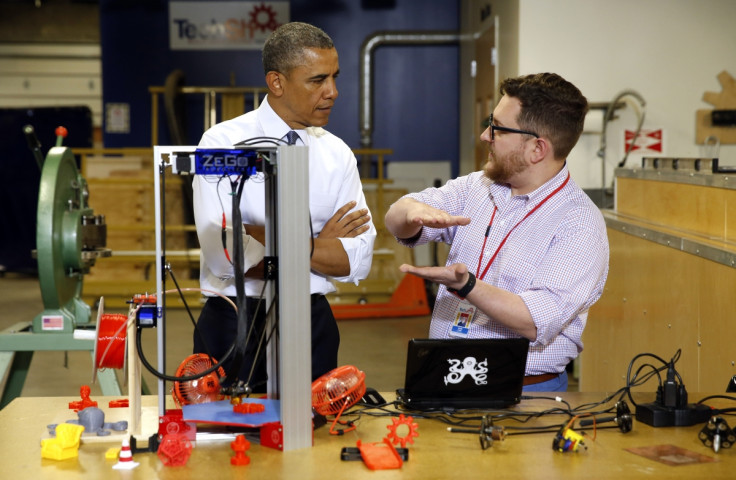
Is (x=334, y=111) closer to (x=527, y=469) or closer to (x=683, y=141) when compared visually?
(x=683, y=141)

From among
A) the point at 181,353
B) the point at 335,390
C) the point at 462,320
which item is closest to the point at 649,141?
the point at 181,353

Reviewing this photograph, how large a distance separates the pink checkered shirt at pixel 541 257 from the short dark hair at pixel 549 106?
12 cm

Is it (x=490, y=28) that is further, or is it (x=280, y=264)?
(x=490, y=28)

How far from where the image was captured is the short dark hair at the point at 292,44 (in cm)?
214

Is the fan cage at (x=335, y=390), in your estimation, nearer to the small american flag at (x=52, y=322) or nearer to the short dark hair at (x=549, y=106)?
the short dark hair at (x=549, y=106)

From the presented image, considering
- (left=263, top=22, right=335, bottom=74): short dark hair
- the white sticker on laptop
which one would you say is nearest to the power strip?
the white sticker on laptop

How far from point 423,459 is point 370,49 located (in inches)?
283

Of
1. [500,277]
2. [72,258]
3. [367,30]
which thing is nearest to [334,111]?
[367,30]

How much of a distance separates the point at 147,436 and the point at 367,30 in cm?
729

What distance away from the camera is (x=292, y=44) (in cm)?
214

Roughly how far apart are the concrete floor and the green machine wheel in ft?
1.76

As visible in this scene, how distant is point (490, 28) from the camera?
646 cm

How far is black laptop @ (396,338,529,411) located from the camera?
1677 millimetres

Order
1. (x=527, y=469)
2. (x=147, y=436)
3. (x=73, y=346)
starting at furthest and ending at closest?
1. (x=73, y=346)
2. (x=147, y=436)
3. (x=527, y=469)
